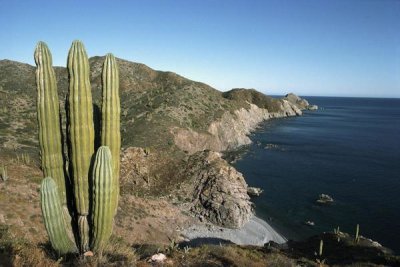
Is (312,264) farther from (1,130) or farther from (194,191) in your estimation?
(1,130)

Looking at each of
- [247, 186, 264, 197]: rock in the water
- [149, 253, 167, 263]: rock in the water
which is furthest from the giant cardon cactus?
[247, 186, 264, 197]: rock in the water

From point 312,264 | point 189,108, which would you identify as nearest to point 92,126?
point 312,264

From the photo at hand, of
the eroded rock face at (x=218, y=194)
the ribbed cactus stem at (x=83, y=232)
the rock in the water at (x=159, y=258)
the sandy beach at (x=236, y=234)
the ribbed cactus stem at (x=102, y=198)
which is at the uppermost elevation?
the ribbed cactus stem at (x=102, y=198)

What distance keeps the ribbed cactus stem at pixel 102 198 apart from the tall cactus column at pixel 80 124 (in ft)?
1.76

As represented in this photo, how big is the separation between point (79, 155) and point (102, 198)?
4.73ft

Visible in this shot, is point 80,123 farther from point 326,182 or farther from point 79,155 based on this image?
point 326,182

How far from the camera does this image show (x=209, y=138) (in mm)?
51750

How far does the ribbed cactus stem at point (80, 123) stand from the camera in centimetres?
924

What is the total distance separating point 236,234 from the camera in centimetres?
2531

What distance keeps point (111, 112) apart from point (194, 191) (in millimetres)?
20972

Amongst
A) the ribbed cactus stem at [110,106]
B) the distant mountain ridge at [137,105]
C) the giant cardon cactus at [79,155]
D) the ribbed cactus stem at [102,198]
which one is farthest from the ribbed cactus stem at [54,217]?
the distant mountain ridge at [137,105]

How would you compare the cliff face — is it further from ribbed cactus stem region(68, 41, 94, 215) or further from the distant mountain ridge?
ribbed cactus stem region(68, 41, 94, 215)

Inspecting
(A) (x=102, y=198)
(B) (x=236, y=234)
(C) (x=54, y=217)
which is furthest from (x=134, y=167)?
(A) (x=102, y=198)

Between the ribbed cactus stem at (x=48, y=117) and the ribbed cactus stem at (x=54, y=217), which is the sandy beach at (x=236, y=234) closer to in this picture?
the ribbed cactus stem at (x=54, y=217)
